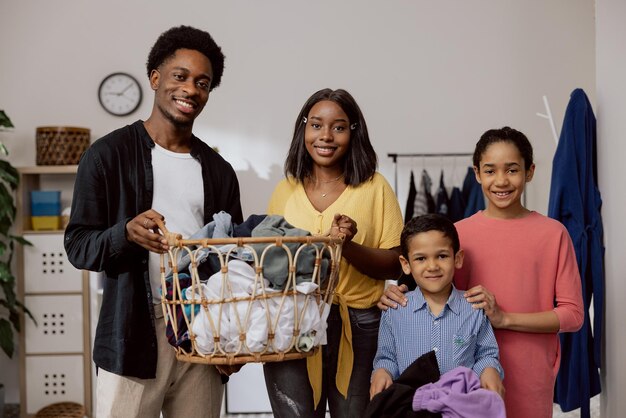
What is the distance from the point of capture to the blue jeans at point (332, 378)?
1498 mm

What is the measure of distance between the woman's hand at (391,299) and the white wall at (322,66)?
2604mm

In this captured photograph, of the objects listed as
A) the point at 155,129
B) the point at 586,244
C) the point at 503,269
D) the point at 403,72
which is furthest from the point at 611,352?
the point at 403,72

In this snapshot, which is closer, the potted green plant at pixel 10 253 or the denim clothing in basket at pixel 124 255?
the denim clothing in basket at pixel 124 255

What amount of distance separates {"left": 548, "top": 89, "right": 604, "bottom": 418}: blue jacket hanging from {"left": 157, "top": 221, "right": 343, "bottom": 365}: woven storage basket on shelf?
154 cm

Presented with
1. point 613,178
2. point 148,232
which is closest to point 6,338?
point 148,232

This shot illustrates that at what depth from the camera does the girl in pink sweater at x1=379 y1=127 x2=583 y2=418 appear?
5.37ft

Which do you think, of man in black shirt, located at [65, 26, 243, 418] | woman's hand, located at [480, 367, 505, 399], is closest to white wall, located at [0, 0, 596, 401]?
man in black shirt, located at [65, 26, 243, 418]

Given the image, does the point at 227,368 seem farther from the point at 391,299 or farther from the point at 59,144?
the point at 59,144

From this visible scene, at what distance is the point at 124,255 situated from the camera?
4.58ft

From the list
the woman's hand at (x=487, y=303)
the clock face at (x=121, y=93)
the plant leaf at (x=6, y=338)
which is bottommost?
the plant leaf at (x=6, y=338)

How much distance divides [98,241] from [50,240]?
270cm

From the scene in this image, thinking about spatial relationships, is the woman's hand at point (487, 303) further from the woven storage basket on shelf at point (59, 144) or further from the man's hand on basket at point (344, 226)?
the woven storage basket on shelf at point (59, 144)

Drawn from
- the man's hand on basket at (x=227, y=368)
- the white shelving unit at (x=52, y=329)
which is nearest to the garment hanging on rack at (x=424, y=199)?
the white shelving unit at (x=52, y=329)

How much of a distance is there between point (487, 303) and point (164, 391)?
76 centimetres
